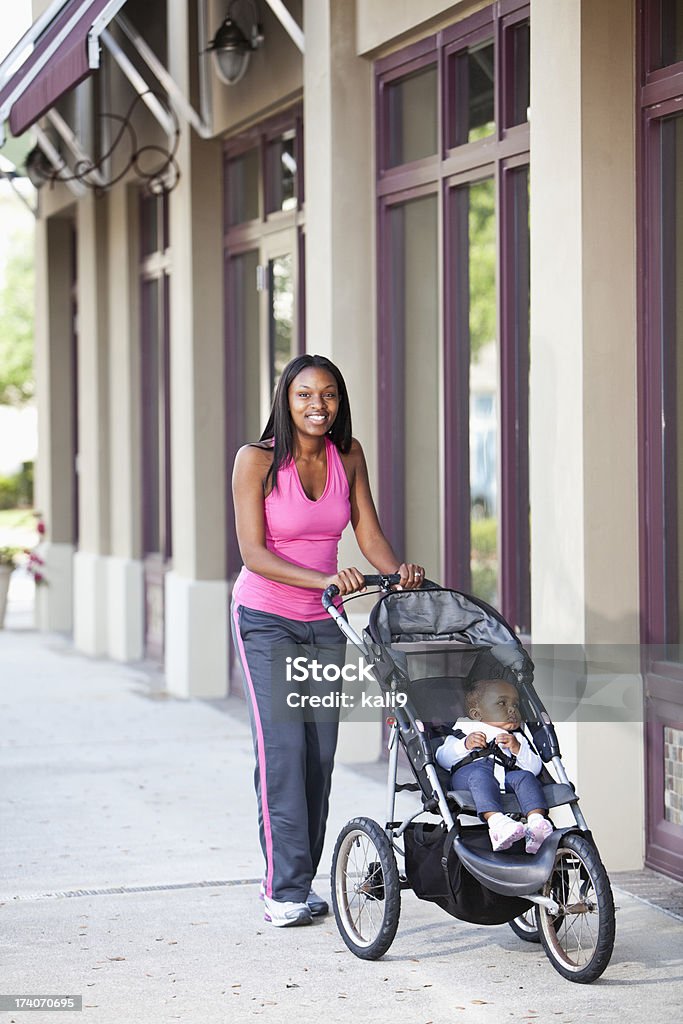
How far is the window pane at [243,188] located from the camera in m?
11.0

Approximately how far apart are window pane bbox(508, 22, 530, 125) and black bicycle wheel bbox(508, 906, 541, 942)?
12.1 feet

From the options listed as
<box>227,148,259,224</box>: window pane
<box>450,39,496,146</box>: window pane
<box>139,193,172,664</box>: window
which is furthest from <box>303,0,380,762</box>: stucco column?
<box>139,193,172,664</box>: window

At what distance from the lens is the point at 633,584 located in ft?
21.3

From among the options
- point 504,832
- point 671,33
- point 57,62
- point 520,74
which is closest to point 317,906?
point 504,832

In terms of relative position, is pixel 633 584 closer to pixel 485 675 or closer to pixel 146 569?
pixel 485 675

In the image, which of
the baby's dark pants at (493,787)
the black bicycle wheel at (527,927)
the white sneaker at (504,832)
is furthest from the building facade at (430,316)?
the white sneaker at (504,832)

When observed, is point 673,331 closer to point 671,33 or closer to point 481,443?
point 671,33

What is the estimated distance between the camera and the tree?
47.0m

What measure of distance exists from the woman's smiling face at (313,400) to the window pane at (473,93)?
2.58m

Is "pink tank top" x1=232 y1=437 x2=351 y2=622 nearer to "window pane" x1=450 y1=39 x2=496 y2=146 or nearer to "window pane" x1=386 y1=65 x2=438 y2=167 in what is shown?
"window pane" x1=450 y1=39 x2=496 y2=146

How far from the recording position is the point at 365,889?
5328 millimetres

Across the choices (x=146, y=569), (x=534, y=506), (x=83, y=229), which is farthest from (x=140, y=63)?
(x=534, y=506)

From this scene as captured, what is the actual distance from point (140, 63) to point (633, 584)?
7.76 metres

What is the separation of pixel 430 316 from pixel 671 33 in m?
2.50
